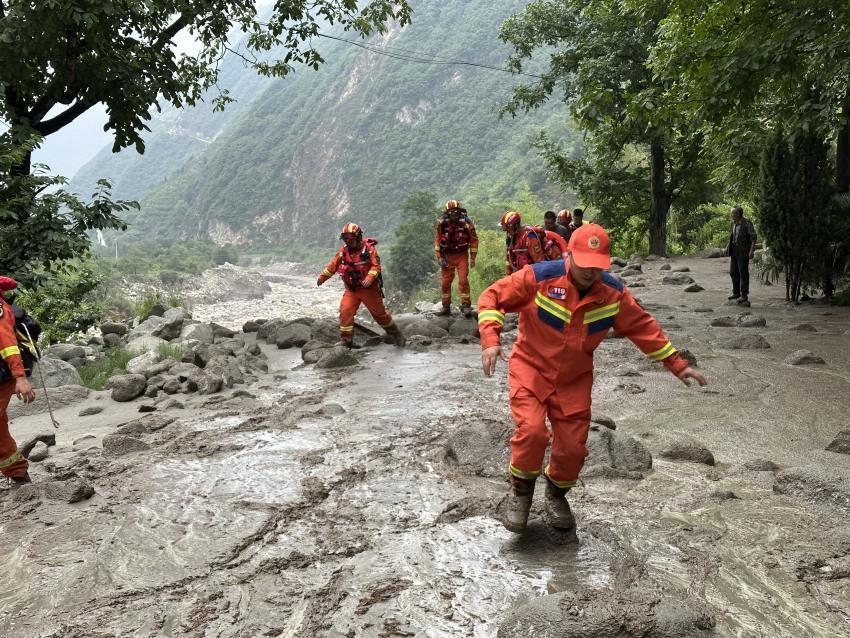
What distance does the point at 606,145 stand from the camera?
22062 millimetres

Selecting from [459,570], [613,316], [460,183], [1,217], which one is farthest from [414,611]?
[460,183]

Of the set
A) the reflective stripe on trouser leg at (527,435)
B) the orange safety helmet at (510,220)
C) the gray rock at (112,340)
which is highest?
the orange safety helmet at (510,220)

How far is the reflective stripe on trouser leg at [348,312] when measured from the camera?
11219 millimetres

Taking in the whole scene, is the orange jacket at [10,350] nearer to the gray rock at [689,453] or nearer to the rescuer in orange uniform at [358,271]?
the gray rock at [689,453]

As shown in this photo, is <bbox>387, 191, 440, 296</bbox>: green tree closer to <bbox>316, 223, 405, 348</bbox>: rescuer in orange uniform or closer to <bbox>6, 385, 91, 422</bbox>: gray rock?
<bbox>316, 223, 405, 348</bbox>: rescuer in orange uniform

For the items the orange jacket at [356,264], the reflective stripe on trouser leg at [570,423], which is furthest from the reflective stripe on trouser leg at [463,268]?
the reflective stripe on trouser leg at [570,423]

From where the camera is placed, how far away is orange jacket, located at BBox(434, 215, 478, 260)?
1259 cm

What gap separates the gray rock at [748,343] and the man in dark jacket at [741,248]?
3.84m

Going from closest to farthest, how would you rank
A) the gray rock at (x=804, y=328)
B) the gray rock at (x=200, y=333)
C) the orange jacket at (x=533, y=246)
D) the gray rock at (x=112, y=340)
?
the gray rock at (x=804, y=328) < the orange jacket at (x=533, y=246) < the gray rock at (x=200, y=333) < the gray rock at (x=112, y=340)

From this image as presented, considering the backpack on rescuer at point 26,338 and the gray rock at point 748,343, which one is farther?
the gray rock at point 748,343

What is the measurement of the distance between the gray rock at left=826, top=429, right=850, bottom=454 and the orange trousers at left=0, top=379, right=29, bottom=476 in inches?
240

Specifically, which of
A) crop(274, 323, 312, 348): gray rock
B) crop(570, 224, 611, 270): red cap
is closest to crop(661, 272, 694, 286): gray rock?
crop(274, 323, 312, 348): gray rock

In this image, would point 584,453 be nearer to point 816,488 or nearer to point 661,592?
point 661,592

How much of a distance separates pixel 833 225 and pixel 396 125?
91.5m
